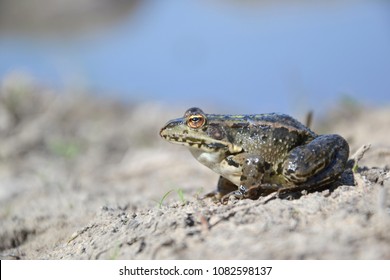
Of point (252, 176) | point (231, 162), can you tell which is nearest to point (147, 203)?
point (231, 162)

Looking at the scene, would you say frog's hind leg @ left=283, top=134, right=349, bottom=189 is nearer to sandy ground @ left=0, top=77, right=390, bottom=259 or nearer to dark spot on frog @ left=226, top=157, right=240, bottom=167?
sandy ground @ left=0, top=77, right=390, bottom=259

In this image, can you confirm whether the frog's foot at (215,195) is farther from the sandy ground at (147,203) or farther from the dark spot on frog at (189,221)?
the dark spot on frog at (189,221)

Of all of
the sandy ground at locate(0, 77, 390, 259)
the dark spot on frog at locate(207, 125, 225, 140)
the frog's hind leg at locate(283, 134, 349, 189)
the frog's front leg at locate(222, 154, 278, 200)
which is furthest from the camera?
the dark spot on frog at locate(207, 125, 225, 140)

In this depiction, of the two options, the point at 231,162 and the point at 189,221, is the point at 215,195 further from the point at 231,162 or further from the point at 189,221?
the point at 189,221

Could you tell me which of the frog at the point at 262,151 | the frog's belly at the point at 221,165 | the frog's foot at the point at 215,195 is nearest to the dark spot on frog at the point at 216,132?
the frog at the point at 262,151

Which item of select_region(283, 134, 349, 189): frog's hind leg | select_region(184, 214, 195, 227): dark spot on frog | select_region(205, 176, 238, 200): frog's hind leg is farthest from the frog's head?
select_region(184, 214, 195, 227): dark spot on frog
